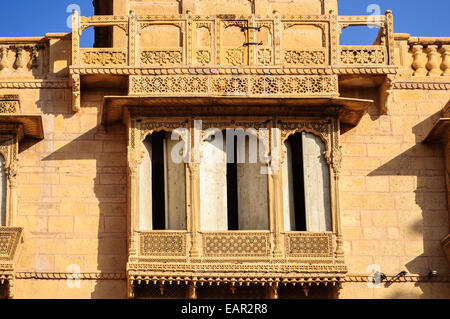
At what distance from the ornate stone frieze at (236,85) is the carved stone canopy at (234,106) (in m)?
0.24

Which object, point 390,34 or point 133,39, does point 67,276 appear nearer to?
point 133,39

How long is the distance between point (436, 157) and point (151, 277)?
498 centimetres

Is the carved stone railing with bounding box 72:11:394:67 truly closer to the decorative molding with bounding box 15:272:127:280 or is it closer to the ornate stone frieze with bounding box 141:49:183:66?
the ornate stone frieze with bounding box 141:49:183:66

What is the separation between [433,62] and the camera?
22.3 meters

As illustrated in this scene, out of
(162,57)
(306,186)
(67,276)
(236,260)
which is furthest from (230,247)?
(162,57)

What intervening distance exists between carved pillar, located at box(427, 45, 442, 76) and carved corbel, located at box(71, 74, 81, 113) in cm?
567

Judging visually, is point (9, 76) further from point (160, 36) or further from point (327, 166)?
point (327, 166)

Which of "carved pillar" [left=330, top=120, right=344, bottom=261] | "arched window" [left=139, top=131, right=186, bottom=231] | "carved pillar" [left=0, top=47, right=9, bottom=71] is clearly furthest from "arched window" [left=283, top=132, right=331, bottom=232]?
"carved pillar" [left=0, top=47, right=9, bottom=71]

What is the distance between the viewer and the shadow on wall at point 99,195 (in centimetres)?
2089

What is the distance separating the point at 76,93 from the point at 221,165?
2.56m

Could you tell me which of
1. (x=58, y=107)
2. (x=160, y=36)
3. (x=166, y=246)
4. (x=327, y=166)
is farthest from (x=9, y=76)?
(x=327, y=166)

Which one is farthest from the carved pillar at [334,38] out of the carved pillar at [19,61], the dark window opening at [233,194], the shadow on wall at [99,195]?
the carved pillar at [19,61]

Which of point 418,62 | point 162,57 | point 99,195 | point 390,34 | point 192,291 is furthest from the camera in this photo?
point 418,62

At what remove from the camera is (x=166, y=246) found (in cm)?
2061
